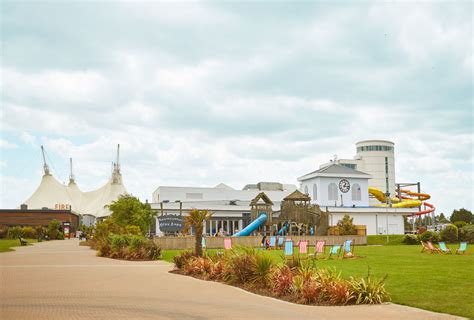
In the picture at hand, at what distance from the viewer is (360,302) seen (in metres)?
12.4

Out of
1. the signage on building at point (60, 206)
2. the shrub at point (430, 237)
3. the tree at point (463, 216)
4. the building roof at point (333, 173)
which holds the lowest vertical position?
the shrub at point (430, 237)

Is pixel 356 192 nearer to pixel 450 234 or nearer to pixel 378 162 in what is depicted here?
pixel 450 234

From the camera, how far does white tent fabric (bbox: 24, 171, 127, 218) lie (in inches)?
4833

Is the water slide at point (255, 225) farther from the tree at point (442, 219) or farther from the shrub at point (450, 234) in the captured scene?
the tree at point (442, 219)

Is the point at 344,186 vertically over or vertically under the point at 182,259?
over

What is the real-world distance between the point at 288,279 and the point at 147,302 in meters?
3.58

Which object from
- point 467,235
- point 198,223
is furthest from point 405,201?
point 198,223

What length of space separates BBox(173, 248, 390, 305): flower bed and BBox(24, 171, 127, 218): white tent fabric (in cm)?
10205

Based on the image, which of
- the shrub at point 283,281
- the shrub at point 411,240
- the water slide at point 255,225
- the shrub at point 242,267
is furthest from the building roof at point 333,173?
the shrub at point 283,281

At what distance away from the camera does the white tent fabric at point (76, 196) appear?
12275cm

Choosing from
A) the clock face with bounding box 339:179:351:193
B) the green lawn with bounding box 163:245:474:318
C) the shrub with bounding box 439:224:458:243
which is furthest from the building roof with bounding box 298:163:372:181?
the green lawn with bounding box 163:245:474:318

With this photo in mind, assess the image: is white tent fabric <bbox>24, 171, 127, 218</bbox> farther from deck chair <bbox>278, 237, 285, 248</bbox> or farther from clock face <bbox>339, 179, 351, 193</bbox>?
deck chair <bbox>278, 237, 285, 248</bbox>

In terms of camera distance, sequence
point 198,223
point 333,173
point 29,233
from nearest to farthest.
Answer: point 198,223 → point 29,233 → point 333,173

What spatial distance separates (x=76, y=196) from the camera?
5541 inches
